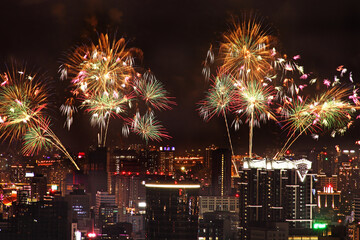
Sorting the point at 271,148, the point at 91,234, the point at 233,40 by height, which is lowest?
the point at 91,234

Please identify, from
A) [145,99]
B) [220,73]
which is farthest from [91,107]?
[220,73]

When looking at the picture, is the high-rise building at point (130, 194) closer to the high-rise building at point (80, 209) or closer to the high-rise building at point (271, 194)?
the high-rise building at point (80, 209)

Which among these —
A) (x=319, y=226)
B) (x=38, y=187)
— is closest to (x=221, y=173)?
(x=319, y=226)

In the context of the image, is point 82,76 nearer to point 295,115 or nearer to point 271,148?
point 295,115

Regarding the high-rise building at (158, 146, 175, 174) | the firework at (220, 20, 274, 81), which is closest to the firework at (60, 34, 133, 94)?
the firework at (220, 20, 274, 81)

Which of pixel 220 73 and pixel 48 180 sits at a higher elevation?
pixel 220 73

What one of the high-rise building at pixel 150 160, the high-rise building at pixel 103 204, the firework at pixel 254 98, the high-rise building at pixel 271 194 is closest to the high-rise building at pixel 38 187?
the high-rise building at pixel 103 204
